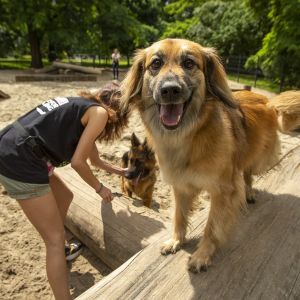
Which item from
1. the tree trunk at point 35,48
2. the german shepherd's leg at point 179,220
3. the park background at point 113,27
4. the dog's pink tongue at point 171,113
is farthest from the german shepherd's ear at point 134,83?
the tree trunk at point 35,48

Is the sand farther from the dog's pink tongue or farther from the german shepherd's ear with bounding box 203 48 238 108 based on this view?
the german shepherd's ear with bounding box 203 48 238 108

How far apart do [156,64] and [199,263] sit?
58.9 inches

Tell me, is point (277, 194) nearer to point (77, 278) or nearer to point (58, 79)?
point (77, 278)

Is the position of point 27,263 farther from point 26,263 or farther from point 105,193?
point 105,193

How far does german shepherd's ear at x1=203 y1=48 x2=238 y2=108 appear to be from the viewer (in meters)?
2.56

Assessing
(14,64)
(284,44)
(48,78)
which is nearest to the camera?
(284,44)

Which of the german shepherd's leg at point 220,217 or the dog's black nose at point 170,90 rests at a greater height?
the dog's black nose at point 170,90

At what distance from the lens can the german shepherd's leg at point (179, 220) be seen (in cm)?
261

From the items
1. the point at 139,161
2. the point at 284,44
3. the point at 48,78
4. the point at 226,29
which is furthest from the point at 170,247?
the point at 226,29

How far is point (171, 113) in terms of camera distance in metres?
2.41

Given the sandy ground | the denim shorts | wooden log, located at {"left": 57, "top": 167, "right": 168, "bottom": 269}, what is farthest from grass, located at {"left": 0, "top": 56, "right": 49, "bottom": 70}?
the denim shorts

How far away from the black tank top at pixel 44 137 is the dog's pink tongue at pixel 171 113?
24.6 inches

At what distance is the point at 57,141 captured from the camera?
2602mm

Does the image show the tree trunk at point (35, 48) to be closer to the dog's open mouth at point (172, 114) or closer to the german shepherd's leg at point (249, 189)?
the german shepherd's leg at point (249, 189)
